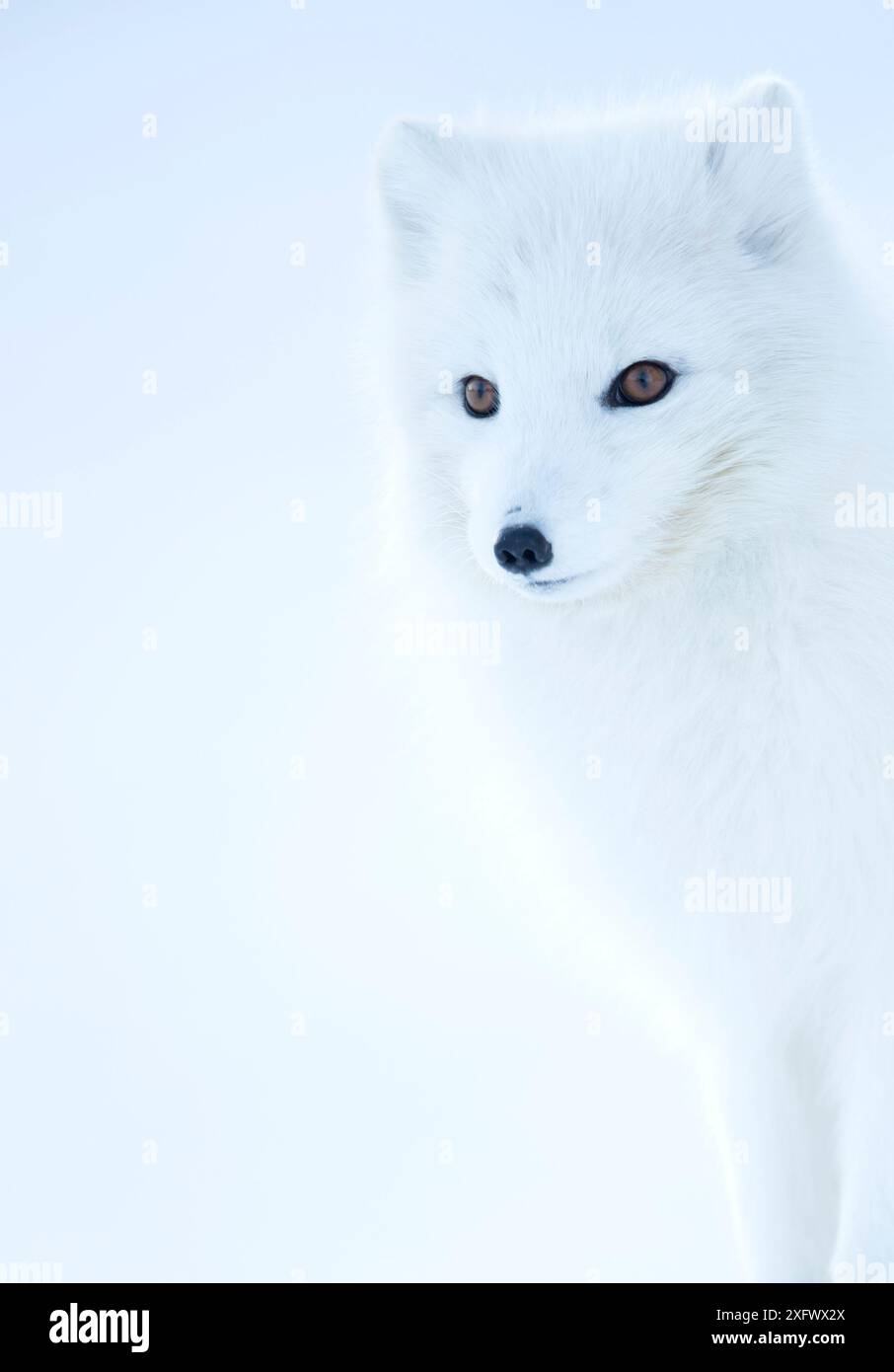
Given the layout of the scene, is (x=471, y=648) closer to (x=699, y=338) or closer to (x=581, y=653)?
(x=581, y=653)

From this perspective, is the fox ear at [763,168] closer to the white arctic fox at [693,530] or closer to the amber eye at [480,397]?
the white arctic fox at [693,530]

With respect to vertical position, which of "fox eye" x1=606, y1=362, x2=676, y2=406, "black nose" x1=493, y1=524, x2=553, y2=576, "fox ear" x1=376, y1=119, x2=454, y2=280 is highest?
"fox ear" x1=376, y1=119, x2=454, y2=280

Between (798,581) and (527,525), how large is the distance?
42 cm

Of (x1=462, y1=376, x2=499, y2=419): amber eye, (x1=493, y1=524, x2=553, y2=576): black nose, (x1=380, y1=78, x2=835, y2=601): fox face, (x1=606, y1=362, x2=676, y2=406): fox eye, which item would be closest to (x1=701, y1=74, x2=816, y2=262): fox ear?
(x1=380, y1=78, x2=835, y2=601): fox face

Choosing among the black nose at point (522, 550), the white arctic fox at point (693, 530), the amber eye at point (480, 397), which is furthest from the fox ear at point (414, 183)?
the black nose at point (522, 550)

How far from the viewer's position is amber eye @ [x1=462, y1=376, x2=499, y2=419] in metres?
2.04

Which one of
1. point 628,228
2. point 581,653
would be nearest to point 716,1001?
point 581,653

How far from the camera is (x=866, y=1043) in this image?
2.05 m

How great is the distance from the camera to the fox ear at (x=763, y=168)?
2.02 metres

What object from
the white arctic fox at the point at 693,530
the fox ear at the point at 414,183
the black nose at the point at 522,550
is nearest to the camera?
the black nose at the point at 522,550

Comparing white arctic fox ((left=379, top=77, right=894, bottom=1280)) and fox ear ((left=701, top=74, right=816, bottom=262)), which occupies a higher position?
fox ear ((left=701, top=74, right=816, bottom=262))

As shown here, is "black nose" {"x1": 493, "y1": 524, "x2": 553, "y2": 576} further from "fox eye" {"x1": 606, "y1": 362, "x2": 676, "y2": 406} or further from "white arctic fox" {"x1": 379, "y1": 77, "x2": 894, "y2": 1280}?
"fox eye" {"x1": 606, "y1": 362, "x2": 676, "y2": 406}

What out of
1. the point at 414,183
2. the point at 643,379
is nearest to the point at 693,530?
the point at 643,379

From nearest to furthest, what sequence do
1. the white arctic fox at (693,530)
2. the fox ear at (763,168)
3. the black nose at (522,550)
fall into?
the black nose at (522,550) < the white arctic fox at (693,530) < the fox ear at (763,168)
